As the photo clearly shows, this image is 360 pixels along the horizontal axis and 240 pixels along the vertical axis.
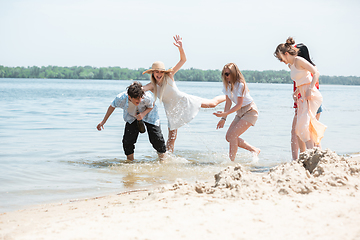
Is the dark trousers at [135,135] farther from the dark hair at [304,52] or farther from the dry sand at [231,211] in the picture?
the dark hair at [304,52]

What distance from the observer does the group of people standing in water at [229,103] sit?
5.79 m

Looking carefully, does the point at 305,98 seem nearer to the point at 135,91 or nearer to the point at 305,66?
the point at 305,66

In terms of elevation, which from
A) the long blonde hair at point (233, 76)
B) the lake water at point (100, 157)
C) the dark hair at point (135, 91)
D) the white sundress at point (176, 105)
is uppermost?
the long blonde hair at point (233, 76)

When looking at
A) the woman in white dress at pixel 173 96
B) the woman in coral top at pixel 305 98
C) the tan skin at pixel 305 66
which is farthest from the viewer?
the woman in white dress at pixel 173 96

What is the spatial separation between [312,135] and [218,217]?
10.1 ft

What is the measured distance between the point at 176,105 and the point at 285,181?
329 centimetres

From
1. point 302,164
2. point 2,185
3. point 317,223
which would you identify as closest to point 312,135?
point 302,164

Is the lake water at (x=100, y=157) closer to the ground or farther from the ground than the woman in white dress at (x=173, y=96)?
closer to the ground

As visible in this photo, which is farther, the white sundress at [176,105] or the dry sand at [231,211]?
the white sundress at [176,105]

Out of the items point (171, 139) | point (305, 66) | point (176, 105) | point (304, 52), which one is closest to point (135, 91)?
point (176, 105)

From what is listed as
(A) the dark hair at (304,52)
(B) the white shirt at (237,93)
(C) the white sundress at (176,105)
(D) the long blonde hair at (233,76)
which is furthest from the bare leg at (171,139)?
(A) the dark hair at (304,52)

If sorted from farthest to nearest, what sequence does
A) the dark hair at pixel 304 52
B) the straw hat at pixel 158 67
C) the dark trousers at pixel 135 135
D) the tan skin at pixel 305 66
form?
the dark trousers at pixel 135 135 → the straw hat at pixel 158 67 → the dark hair at pixel 304 52 → the tan skin at pixel 305 66

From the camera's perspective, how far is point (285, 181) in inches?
164

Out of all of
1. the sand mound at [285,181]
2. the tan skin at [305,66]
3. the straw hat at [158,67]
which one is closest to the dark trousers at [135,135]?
the straw hat at [158,67]
